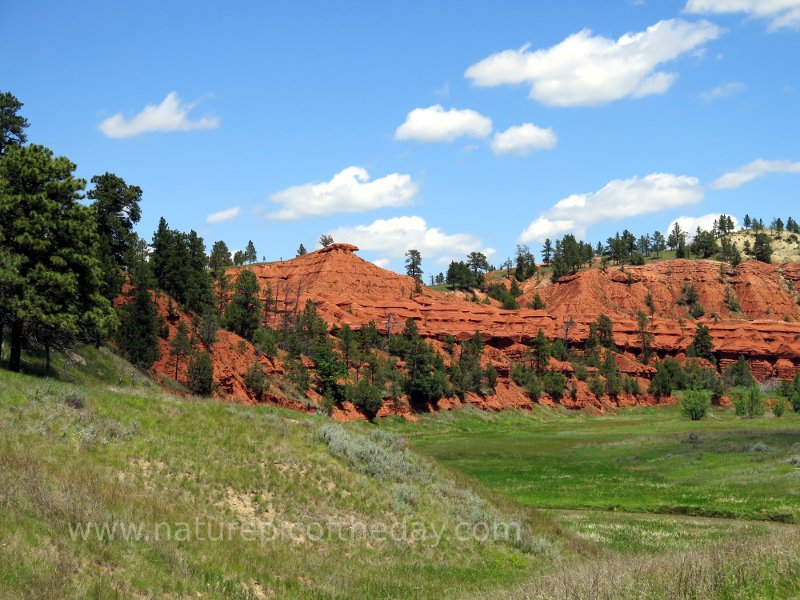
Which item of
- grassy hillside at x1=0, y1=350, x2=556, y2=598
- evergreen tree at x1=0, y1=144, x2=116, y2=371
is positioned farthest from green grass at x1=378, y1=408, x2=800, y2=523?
evergreen tree at x1=0, y1=144, x2=116, y2=371

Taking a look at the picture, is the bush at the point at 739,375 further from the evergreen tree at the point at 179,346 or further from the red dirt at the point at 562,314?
the evergreen tree at the point at 179,346

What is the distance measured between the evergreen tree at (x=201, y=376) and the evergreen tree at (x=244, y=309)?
27.8 meters

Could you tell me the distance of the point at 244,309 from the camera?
4437 inches

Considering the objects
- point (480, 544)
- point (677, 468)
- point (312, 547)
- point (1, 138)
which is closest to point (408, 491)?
point (480, 544)

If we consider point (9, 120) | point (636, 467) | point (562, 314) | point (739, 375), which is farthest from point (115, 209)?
point (739, 375)

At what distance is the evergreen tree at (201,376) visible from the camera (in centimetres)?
8000

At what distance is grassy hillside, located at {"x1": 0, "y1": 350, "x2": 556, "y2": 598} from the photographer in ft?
46.5

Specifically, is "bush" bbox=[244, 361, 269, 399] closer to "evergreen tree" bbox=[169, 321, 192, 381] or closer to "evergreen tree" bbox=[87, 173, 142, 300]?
"evergreen tree" bbox=[169, 321, 192, 381]

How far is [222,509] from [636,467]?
46.0 meters

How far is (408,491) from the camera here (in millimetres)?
25391

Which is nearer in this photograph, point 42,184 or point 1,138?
point 42,184

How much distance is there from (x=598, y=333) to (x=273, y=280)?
85.1 m

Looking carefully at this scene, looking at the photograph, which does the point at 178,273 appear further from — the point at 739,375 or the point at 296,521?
the point at 739,375

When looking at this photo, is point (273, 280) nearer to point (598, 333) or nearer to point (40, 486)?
point (598, 333)
